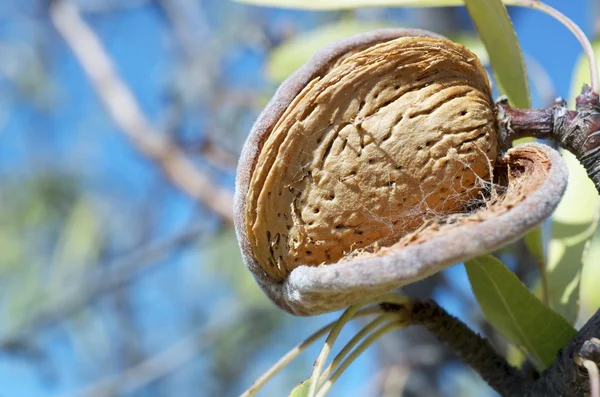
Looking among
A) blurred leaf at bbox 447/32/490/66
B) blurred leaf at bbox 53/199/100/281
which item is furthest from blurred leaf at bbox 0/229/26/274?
blurred leaf at bbox 447/32/490/66

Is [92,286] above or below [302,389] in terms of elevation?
above

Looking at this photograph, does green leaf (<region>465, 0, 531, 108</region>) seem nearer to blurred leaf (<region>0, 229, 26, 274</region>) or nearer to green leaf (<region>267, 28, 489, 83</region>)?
green leaf (<region>267, 28, 489, 83</region>)

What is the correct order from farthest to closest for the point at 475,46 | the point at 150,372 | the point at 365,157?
the point at 150,372 → the point at 475,46 → the point at 365,157

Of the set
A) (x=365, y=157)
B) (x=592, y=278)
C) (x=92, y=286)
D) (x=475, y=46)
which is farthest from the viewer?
(x=92, y=286)

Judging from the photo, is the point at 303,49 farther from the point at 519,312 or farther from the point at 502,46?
the point at 519,312

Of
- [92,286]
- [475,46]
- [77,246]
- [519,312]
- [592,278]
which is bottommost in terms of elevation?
[592,278]

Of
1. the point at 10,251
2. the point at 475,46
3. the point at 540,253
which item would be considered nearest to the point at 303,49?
the point at 475,46

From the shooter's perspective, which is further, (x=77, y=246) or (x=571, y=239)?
(x=77, y=246)

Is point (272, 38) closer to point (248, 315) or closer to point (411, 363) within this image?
point (411, 363)
